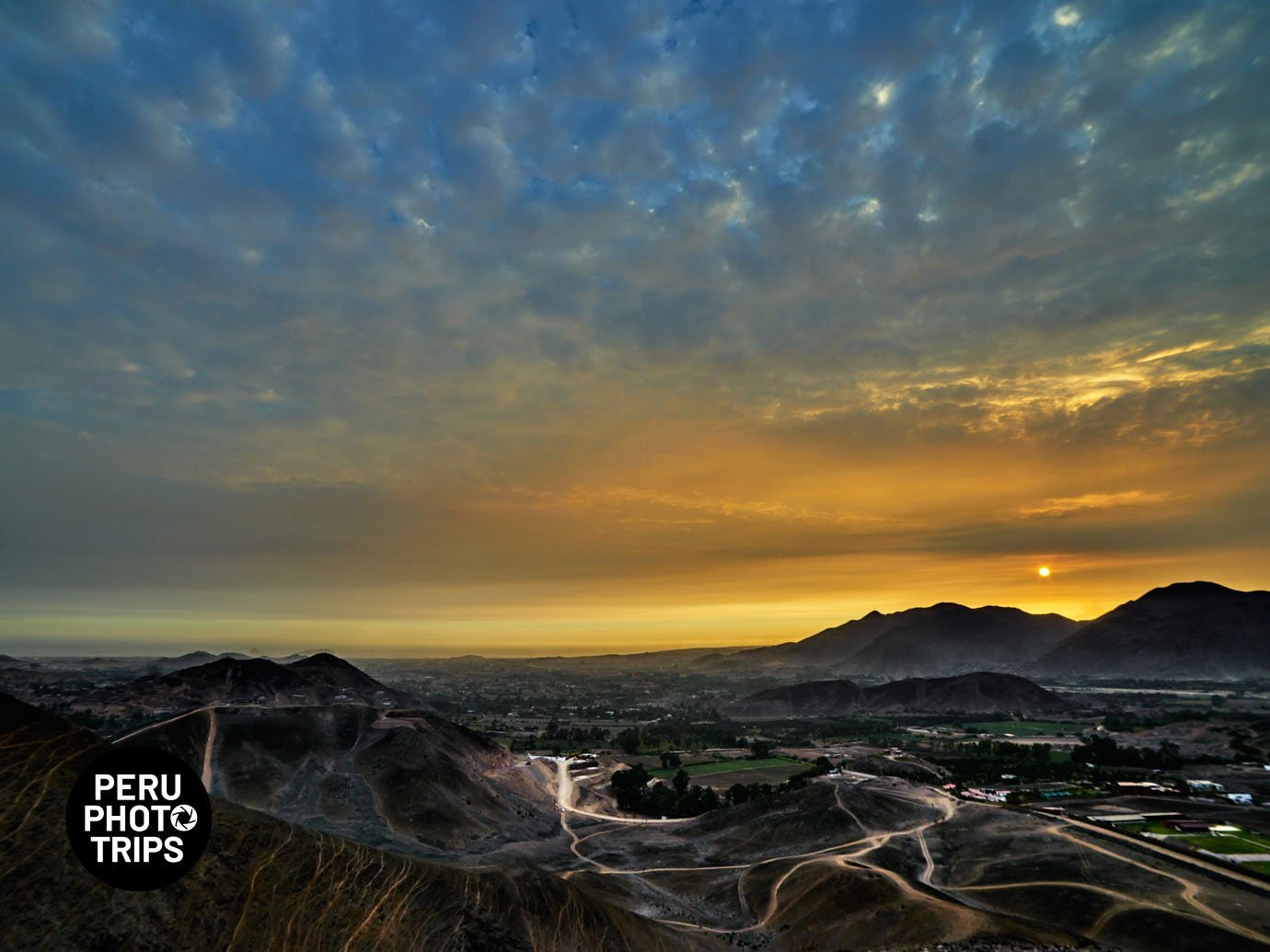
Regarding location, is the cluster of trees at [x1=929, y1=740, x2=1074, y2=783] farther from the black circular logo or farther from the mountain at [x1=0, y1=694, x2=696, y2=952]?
the black circular logo

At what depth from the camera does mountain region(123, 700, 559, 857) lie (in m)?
106

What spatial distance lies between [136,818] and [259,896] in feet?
51.4

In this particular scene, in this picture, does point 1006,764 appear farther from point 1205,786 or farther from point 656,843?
point 656,843

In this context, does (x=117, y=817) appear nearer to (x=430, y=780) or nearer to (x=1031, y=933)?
(x=1031, y=933)

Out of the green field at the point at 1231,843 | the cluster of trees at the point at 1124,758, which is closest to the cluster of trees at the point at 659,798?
the green field at the point at 1231,843

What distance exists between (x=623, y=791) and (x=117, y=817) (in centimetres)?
13044

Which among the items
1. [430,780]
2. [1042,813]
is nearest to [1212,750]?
[1042,813]

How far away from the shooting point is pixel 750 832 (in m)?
110

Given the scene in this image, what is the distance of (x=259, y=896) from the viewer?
4372cm

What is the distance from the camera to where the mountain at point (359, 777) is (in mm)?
106312

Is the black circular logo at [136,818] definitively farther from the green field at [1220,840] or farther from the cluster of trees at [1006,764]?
the cluster of trees at [1006,764]

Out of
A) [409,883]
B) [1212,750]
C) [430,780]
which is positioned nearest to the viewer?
[409,883]

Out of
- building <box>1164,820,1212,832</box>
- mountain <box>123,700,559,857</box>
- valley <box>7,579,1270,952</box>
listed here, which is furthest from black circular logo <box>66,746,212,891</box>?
building <box>1164,820,1212,832</box>

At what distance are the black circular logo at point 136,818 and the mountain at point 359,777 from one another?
65.0m
